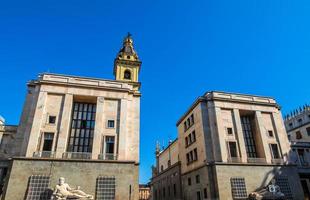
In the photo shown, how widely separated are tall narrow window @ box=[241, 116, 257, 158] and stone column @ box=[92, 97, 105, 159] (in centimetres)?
2265

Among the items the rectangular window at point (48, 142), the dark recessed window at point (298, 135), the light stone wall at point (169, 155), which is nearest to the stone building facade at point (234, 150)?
the light stone wall at point (169, 155)

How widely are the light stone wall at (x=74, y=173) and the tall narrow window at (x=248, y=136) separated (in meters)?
19.1

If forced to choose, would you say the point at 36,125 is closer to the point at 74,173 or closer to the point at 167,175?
the point at 74,173

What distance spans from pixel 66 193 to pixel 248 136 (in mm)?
27910

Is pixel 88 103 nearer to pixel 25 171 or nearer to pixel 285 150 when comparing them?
pixel 25 171

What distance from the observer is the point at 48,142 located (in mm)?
27031

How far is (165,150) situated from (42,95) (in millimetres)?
33739

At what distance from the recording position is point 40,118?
2758cm

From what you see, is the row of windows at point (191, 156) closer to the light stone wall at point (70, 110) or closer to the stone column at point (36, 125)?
the light stone wall at point (70, 110)

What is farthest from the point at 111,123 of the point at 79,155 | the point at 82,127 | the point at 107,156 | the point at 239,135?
the point at 239,135

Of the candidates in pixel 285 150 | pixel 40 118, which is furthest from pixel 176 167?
pixel 40 118

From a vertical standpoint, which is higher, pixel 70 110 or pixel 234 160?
pixel 70 110

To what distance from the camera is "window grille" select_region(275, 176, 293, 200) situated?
30.6 metres

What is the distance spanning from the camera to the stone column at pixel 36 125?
25.7 m
